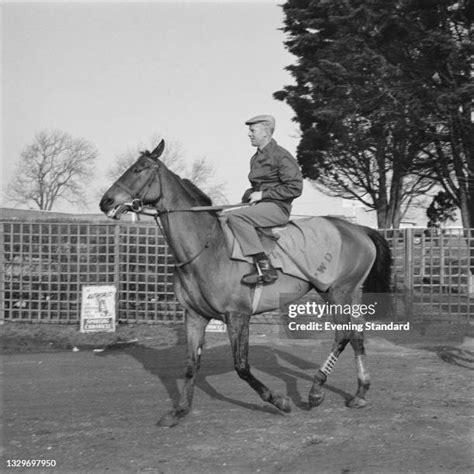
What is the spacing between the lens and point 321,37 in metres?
23.8

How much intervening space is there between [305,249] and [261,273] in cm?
70

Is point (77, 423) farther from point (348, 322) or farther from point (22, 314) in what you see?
point (22, 314)

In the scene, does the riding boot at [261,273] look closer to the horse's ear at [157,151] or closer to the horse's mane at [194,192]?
the horse's mane at [194,192]

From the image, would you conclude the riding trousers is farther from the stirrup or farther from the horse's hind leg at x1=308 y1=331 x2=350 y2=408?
the horse's hind leg at x1=308 y1=331 x2=350 y2=408

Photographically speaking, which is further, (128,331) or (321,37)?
(321,37)

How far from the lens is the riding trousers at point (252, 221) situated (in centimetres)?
604

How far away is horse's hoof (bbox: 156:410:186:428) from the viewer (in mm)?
5652

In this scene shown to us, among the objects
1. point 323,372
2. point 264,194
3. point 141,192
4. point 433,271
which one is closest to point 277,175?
point 264,194

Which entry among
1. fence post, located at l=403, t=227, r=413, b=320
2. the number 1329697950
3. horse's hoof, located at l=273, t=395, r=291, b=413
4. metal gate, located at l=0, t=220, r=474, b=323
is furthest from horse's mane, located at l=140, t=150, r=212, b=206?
fence post, located at l=403, t=227, r=413, b=320

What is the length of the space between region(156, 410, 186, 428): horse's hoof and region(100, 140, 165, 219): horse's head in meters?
1.86

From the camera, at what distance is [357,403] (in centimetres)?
631

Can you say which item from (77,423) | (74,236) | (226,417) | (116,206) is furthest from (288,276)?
(74,236)

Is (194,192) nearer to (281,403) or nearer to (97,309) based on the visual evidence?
(281,403)

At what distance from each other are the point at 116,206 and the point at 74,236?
24.3 ft
